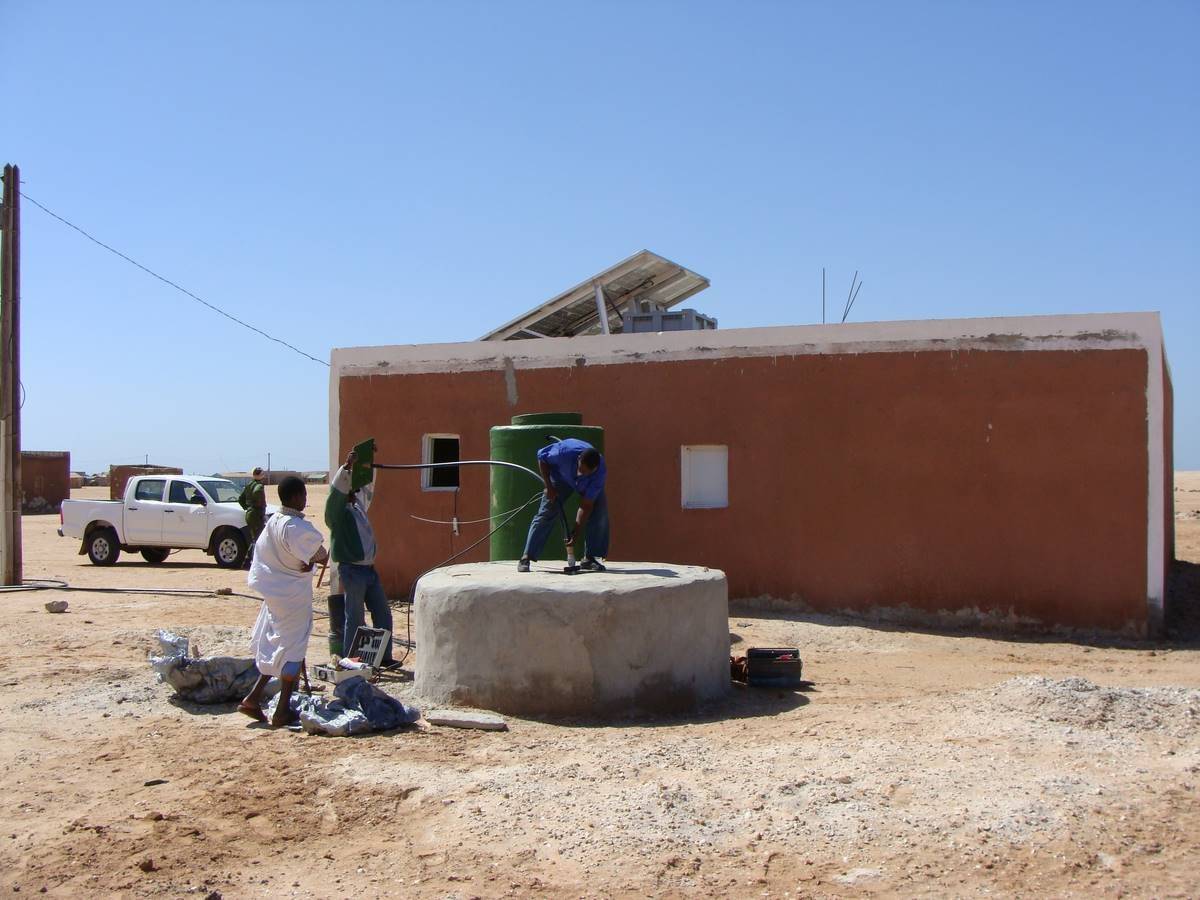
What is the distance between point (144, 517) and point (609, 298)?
9.03 meters

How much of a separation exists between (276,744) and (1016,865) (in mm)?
4337

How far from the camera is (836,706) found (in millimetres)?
7668

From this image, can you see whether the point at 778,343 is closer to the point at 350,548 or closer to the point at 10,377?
the point at 350,548

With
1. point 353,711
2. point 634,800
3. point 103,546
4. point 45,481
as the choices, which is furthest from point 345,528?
point 45,481

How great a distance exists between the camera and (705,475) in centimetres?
1278

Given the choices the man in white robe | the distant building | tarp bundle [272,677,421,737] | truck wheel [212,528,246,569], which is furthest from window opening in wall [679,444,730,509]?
the distant building

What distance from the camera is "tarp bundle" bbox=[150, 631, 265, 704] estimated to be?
7.82 m

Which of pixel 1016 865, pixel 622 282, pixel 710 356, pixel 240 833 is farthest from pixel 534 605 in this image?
pixel 622 282

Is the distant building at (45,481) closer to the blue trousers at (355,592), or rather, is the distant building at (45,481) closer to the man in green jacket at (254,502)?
the man in green jacket at (254,502)

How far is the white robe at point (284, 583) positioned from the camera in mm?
7031

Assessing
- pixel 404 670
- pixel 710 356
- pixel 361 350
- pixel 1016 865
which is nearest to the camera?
pixel 1016 865

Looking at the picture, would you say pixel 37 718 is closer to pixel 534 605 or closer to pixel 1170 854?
pixel 534 605

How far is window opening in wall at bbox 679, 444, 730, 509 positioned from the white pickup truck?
884 cm

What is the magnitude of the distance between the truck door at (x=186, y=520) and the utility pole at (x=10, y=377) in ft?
12.7
